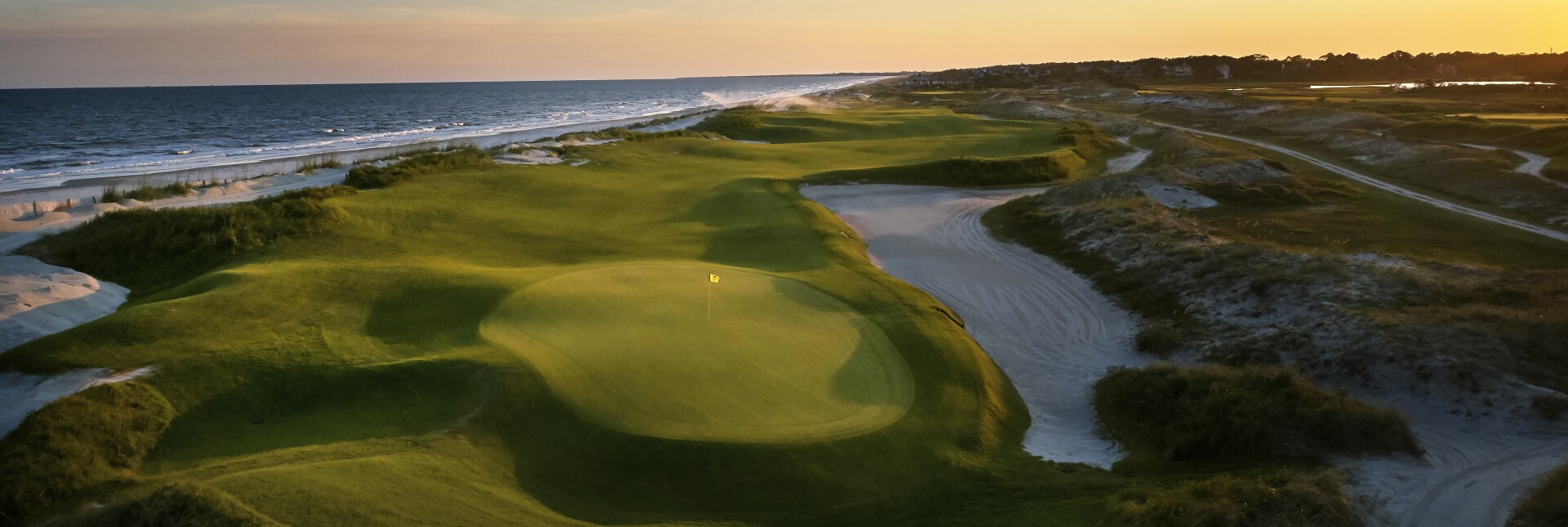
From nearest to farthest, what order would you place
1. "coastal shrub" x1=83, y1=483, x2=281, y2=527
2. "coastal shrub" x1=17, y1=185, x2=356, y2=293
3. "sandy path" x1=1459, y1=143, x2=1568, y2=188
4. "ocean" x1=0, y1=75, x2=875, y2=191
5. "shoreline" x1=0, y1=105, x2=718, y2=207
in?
"coastal shrub" x1=83, y1=483, x2=281, y2=527, "coastal shrub" x1=17, y1=185, x2=356, y2=293, "shoreline" x1=0, y1=105, x2=718, y2=207, "sandy path" x1=1459, y1=143, x2=1568, y2=188, "ocean" x1=0, y1=75, x2=875, y2=191

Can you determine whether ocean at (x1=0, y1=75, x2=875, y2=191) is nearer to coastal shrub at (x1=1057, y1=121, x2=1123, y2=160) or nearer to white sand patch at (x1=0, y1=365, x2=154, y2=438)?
white sand patch at (x1=0, y1=365, x2=154, y2=438)

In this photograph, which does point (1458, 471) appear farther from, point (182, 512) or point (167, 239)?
point (167, 239)

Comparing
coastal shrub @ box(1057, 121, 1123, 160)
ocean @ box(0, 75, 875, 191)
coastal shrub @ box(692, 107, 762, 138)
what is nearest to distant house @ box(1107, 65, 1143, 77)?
ocean @ box(0, 75, 875, 191)

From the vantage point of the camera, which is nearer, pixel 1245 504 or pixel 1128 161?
pixel 1245 504

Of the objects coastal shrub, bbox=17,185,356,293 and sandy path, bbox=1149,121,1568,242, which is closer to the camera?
coastal shrub, bbox=17,185,356,293

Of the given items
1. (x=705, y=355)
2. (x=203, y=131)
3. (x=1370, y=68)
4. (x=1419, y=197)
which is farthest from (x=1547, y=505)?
(x=1370, y=68)

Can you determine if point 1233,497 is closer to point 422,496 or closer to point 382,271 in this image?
point 422,496

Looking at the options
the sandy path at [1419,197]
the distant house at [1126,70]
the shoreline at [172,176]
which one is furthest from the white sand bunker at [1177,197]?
the distant house at [1126,70]

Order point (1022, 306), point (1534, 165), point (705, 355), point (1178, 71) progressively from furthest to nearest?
1. point (1178, 71)
2. point (1534, 165)
3. point (1022, 306)
4. point (705, 355)
